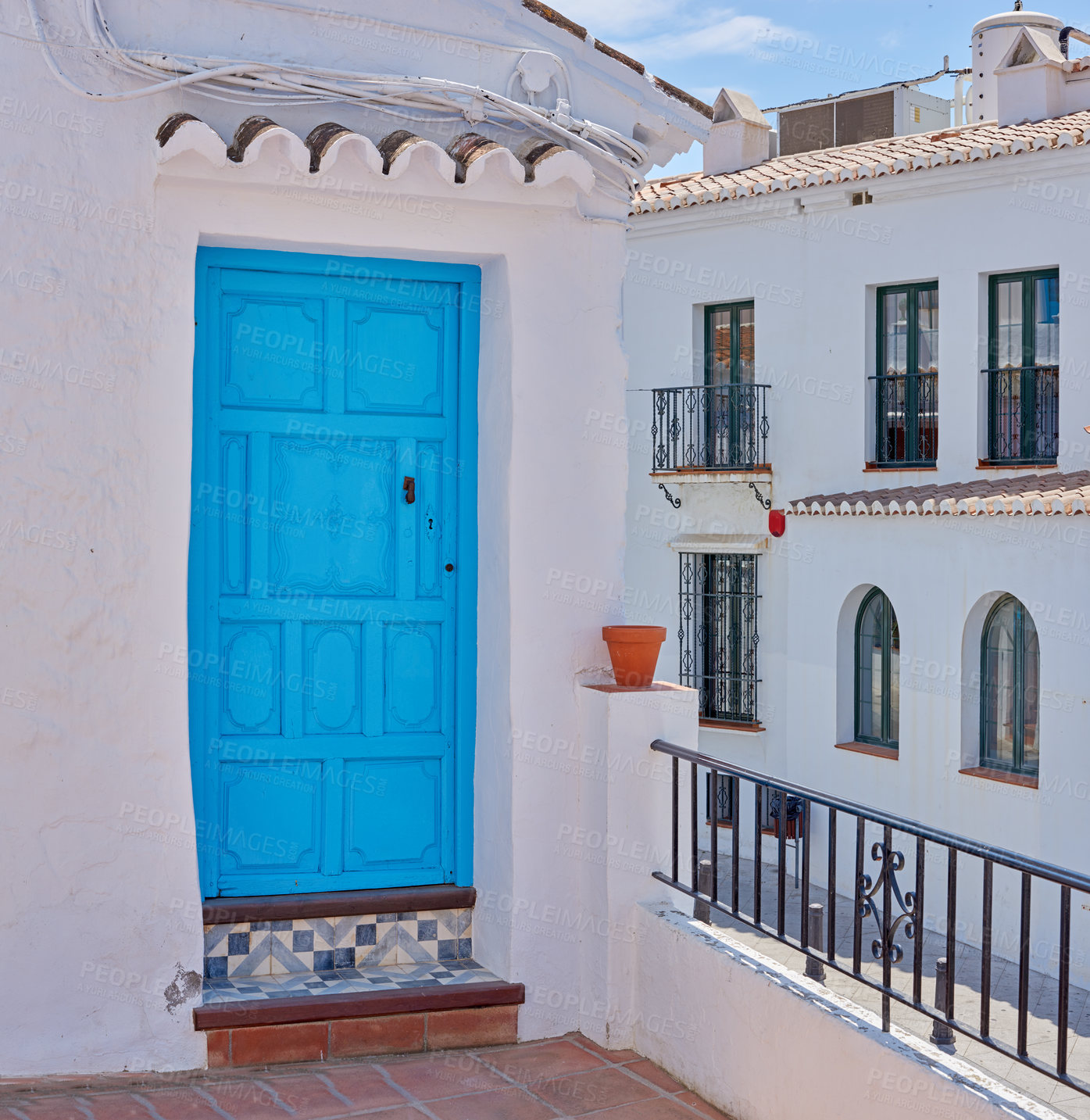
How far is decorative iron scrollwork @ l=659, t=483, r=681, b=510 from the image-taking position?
16.5 meters

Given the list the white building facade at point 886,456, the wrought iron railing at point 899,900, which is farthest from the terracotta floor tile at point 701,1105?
the white building facade at point 886,456

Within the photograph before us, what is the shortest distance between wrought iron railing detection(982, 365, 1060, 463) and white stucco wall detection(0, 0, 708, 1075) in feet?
33.1

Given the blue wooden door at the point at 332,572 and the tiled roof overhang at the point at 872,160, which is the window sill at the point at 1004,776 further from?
the blue wooden door at the point at 332,572

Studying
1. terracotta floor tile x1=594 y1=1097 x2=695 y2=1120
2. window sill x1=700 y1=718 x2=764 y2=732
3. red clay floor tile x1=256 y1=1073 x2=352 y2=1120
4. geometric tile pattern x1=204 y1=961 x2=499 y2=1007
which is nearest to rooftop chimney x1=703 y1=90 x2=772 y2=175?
window sill x1=700 y1=718 x2=764 y2=732

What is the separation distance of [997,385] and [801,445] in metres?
2.38

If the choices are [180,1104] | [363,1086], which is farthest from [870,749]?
[180,1104]

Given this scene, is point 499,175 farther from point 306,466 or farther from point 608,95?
point 306,466

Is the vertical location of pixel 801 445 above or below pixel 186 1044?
above

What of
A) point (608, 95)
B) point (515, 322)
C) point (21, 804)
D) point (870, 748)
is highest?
point (608, 95)

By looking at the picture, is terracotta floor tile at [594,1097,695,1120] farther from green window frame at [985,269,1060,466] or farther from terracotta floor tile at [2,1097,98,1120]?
green window frame at [985,269,1060,466]

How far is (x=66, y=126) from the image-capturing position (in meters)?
4.32

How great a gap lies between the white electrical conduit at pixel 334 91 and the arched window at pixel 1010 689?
28.9 ft

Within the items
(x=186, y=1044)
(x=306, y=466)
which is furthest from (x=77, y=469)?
(x=186, y=1044)

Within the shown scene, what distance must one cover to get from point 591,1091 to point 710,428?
41.1 feet
